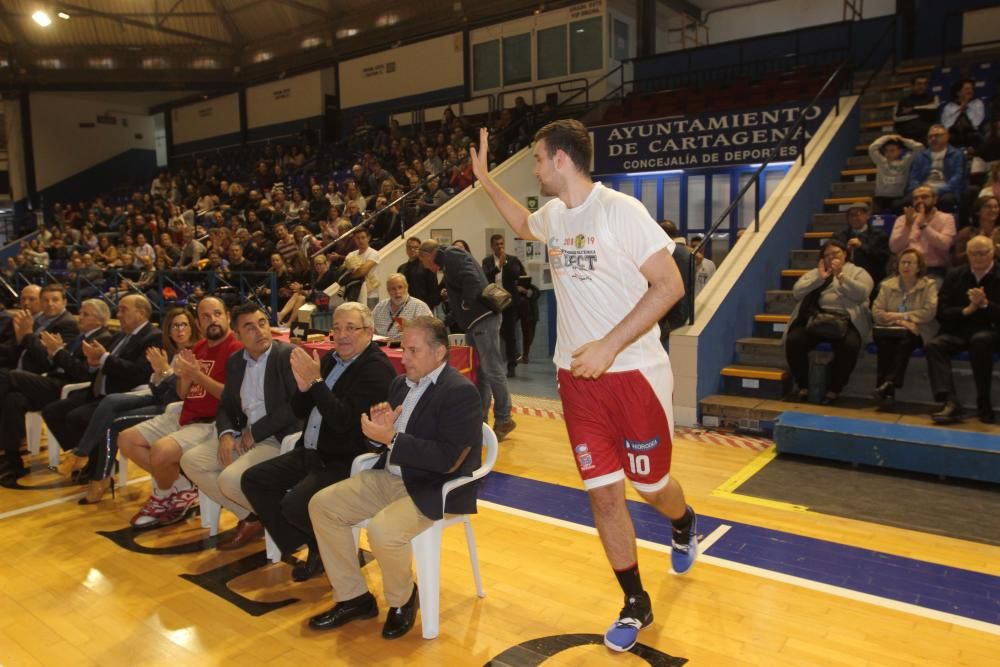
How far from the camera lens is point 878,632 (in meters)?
3.00

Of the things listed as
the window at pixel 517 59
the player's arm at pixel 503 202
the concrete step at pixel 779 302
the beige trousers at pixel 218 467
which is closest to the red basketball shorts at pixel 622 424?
the player's arm at pixel 503 202

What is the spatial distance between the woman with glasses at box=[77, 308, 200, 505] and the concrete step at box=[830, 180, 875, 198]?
283 inches

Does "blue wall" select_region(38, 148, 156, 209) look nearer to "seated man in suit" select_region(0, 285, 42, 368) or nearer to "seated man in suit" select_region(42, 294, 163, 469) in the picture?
"seated man in suit" select_region(0, 285, 42, 368)

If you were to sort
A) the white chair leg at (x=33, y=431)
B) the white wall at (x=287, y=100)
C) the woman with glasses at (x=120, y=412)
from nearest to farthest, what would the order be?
the woman with glasses at (x=120, y=412)
the white chair leg at (x=33, y=431)
the white wall at (x=287, y=100)

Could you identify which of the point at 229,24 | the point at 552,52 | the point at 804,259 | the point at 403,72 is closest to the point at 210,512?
the point at 804,259

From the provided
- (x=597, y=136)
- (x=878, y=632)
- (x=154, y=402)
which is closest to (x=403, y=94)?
(x=597, y=136)

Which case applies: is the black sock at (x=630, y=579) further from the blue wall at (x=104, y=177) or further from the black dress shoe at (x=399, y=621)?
the blue wall at (x=104, y=177)

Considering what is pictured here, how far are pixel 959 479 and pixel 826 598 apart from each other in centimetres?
217

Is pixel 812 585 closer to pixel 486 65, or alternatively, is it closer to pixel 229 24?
pixel 486 65

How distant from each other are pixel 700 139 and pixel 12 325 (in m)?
8.73

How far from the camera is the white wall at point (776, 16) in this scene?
1393 cm

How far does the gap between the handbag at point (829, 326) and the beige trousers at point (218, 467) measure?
4.31 meters

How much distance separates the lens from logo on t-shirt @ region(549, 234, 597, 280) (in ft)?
9.11

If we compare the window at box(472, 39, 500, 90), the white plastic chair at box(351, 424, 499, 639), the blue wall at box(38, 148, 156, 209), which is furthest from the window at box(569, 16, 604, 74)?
the blue wall at box(38, 148, 156, 209)
